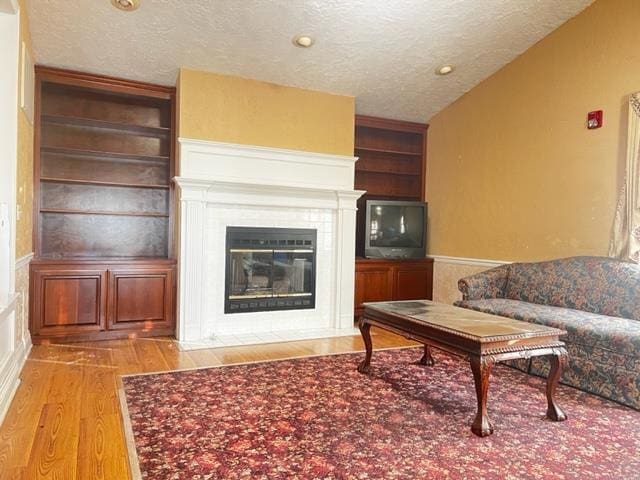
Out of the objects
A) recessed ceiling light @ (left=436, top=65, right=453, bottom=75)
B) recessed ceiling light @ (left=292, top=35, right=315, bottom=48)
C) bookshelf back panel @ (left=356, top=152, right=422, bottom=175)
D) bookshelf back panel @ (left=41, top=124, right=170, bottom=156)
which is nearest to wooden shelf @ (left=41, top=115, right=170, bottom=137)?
bookshelf back panel @ (left=41, top=124, right=170, bottom=156)

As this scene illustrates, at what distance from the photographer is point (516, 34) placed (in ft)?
13.4

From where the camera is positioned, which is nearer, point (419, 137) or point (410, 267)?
point (410, 267)

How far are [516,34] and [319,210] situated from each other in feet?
8.22

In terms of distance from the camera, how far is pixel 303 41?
3814mm

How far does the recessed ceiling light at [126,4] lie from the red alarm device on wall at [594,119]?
3.77m

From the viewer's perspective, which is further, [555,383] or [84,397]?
[84,397]

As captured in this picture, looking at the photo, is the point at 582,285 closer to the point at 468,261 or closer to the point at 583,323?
the point at 583,323

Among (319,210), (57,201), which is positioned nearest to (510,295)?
(319,210)

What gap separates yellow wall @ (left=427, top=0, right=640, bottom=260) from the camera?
12.0ft

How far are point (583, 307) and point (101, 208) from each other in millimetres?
4555

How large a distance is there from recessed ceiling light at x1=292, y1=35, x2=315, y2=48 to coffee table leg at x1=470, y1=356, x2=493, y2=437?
2.93 metres

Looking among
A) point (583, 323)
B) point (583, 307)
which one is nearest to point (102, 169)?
point (583, 323)

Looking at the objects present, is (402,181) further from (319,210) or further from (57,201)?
(57,201)

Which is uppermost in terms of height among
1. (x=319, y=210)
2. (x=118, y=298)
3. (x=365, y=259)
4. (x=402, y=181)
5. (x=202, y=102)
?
(x=202, y=102)
